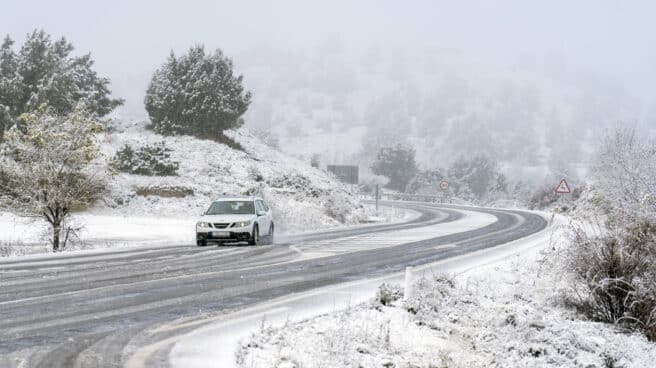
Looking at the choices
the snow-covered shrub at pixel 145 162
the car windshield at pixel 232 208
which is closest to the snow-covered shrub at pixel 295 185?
the snow-covered shrub at pixel 145 162

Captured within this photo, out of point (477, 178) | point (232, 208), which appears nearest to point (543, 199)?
point (477, 178)

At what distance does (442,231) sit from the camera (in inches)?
1312

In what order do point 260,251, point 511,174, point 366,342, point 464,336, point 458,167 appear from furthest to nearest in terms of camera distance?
point 511,174 < point 458,167 < point 260,251 < point 464,336 < point 366,342

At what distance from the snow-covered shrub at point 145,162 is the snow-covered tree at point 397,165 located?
2606 inches

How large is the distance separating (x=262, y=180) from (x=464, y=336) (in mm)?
34200

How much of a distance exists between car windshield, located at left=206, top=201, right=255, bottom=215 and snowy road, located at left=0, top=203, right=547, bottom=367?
1.85m

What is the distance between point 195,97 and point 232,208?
81.8ft

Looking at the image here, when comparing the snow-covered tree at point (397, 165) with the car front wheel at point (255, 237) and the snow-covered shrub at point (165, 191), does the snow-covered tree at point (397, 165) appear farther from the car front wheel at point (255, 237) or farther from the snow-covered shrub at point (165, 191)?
the car front wheel at point (255, 237)

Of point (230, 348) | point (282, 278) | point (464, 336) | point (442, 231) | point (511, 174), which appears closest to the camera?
point (230, 348)

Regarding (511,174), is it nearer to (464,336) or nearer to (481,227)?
(481,227)

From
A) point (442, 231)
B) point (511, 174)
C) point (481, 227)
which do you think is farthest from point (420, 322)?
point (511, 174)

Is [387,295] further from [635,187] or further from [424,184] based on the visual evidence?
[424,184]

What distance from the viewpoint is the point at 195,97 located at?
48.2 m

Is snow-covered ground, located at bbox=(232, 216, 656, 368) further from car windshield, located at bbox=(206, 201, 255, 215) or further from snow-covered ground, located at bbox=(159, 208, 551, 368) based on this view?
car windshield, located at bbox=(206, 201, 255, 215)
